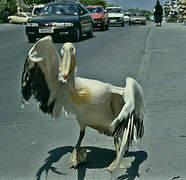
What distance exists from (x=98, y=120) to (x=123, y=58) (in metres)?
8.35

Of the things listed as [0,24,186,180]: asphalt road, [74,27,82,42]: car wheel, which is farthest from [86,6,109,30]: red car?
[0,24,186,180]: asphalt road

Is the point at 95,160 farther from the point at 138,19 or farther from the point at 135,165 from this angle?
the point at 138,19

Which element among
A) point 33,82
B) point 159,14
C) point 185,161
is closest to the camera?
point 33,82

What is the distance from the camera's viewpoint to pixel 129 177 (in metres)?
3.50

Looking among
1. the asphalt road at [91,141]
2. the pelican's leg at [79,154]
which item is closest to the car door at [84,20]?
the asphalt road at [91,141]

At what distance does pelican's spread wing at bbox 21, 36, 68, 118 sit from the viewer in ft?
10.5

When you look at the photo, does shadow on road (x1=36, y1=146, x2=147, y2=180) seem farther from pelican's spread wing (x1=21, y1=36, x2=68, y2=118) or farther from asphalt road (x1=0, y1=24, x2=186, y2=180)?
pelican's spread wing (x1=21, y1=36, x2=68, y2=118)

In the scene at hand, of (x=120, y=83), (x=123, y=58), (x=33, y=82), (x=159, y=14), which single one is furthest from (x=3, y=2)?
(x=33, y=82)

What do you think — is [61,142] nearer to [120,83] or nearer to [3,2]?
[120,83]

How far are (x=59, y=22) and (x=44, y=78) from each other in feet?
42.7

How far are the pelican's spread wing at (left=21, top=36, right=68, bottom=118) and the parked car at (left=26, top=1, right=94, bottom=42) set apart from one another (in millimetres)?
12748

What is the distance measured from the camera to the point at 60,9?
17.4 meters

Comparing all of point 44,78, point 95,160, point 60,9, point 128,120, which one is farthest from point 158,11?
point 128,120

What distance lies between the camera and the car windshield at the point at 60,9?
17.3 metres
